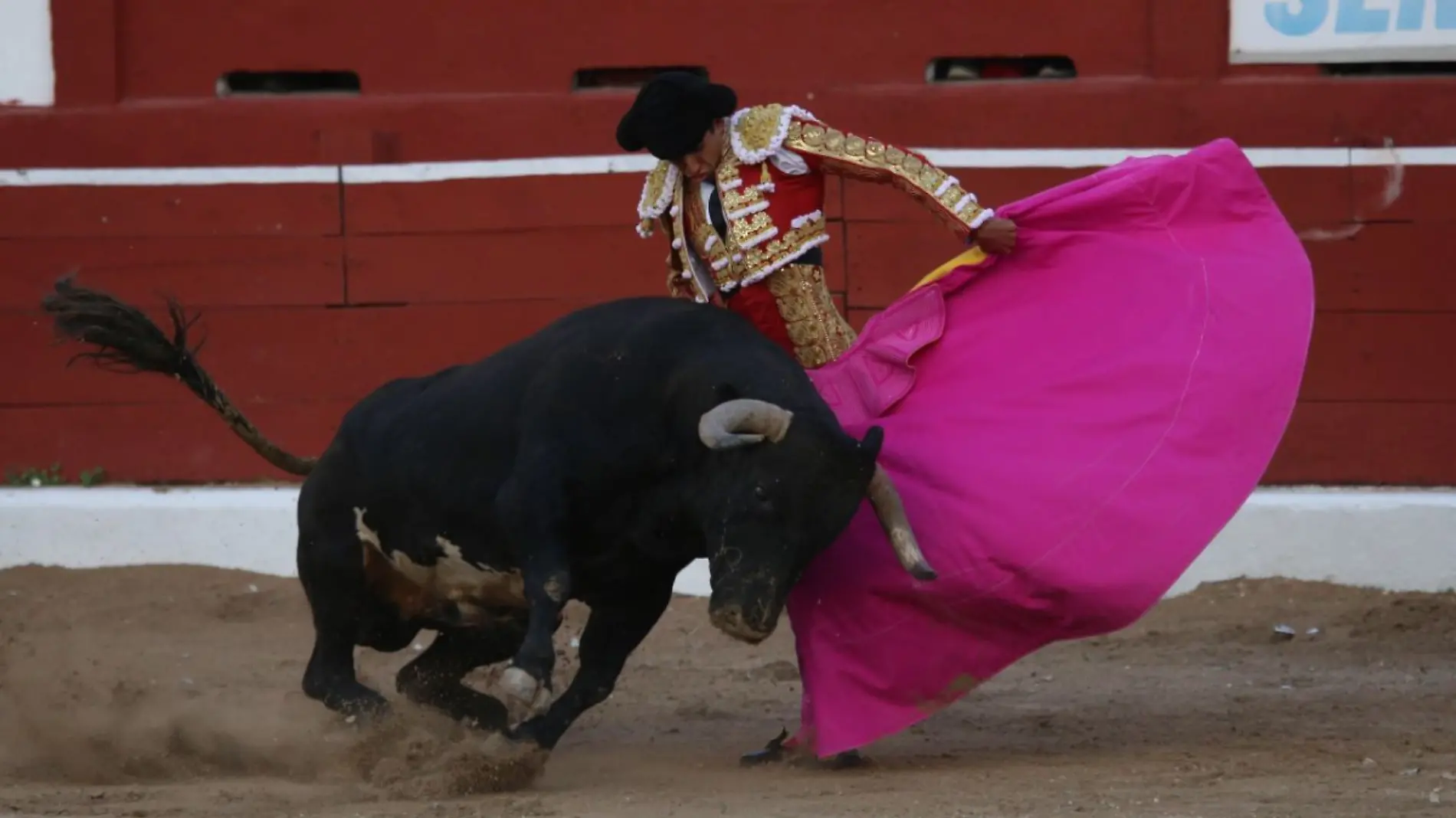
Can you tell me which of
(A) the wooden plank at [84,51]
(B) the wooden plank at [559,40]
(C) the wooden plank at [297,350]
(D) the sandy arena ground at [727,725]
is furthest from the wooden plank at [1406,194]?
(A) the wooden plank at [84,51]

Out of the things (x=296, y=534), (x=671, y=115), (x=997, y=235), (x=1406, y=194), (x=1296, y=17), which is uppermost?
(x=1296, y=17)

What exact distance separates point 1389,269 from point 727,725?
8.68 ft

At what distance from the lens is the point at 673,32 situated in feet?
21.7

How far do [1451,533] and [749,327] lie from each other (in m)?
2.89

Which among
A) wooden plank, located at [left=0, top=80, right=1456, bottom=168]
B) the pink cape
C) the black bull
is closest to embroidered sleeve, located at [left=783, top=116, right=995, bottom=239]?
the pink cape

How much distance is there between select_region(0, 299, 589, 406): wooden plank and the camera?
22.3ft

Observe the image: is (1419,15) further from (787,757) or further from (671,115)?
(787,757)

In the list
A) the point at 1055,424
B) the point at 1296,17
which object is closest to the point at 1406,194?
the point at 1296,17

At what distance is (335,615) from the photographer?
4832 mm

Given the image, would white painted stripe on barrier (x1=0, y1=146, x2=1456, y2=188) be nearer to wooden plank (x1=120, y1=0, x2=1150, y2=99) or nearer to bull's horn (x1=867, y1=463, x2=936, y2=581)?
wooden plank (x1=120, y1=0, x2=1150, y2=99)

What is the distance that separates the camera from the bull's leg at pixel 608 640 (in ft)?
→ 14.9

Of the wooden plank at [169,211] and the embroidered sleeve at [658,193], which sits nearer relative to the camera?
the embroidered sleeve at [658,193]

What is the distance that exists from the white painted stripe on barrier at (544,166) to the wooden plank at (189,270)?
0.19 m

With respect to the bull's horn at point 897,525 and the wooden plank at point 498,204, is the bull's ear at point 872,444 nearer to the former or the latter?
the bull's horn at point 897,525
